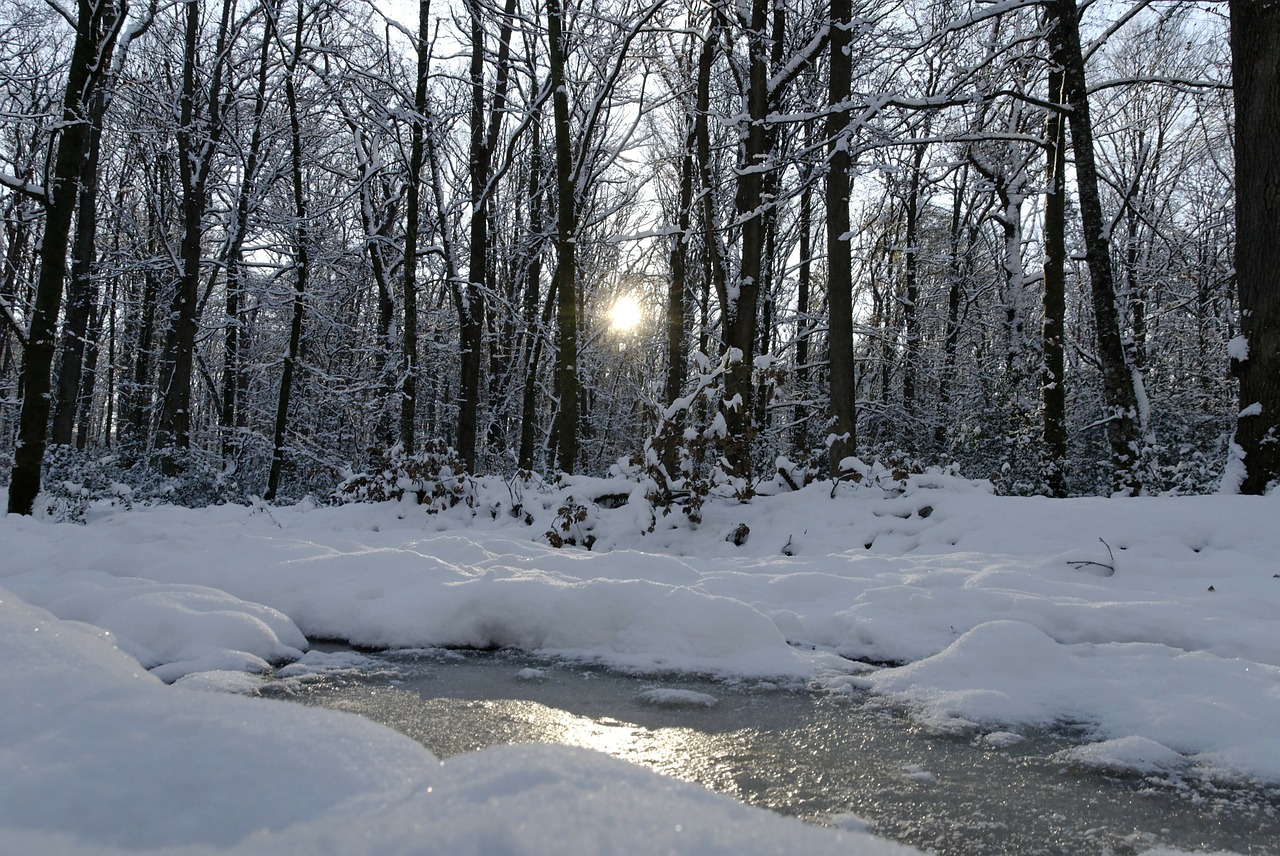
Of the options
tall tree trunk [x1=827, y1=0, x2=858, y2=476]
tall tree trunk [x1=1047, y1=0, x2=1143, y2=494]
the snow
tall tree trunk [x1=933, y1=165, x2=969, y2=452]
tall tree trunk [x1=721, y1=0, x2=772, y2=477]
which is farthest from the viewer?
tall tree trunk [x1=933, y1=165, x2=969, y2=452]

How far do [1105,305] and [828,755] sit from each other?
7.61 metres

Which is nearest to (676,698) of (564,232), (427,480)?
(427,480)

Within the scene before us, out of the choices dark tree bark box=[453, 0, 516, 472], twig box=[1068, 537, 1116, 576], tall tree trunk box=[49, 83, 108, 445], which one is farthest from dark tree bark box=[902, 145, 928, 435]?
tall tree trunk box=[49, 83, 108, 445]

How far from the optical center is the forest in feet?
28.1

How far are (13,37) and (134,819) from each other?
17516mm

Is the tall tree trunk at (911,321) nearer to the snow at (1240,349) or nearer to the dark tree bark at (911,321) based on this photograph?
the dark tree bark at (911,321)

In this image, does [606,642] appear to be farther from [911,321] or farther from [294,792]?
[911,321]

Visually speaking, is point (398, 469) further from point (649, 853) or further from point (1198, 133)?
point (1198, 133)

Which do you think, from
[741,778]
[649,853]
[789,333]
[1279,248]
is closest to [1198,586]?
[1279,248]

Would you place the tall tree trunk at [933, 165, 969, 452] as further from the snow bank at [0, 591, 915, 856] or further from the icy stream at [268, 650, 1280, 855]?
the snow bank at [0, 591, 915, 856]

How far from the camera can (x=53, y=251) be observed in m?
7.25

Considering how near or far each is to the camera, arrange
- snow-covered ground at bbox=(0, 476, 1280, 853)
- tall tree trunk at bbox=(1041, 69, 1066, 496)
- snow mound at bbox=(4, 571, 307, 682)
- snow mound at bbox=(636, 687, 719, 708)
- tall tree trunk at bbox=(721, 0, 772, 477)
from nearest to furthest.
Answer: snow-covered ground at bbox=(0, 476, 1280, 853) < snow mound at bbox=(636, 687, 719, 708) < snow mound at bbox=(4, 571, 307, 682) < tall tree trunk at bbox=(721, 0, 772, 477) < tall tree trunk at bbox=(1041, 69, 1066, 496)

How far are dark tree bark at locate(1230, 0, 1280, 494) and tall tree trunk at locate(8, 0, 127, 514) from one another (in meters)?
10.4

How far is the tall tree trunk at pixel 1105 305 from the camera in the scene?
312 inches
